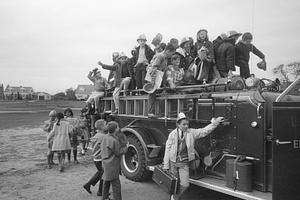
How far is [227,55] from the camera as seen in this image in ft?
20.1

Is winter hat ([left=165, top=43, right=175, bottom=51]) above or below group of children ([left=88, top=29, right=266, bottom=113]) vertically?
above

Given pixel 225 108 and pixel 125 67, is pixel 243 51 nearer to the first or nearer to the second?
pixel 225 108

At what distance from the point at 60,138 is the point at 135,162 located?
2.20 metres

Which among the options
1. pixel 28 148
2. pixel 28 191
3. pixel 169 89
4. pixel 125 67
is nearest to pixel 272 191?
pixel 169 89

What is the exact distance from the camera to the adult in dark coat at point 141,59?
752 centimetres

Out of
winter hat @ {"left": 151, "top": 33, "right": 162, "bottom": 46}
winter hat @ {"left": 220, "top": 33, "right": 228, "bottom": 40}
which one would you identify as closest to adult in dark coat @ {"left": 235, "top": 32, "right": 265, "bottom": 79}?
winter hat @ {"left": 220, "top": 33, "right": 228, "bottom": 40}

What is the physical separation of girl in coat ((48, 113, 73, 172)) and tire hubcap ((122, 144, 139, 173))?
1.77m

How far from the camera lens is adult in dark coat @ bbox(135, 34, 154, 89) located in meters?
7.52

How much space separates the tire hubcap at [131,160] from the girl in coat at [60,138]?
1.77m

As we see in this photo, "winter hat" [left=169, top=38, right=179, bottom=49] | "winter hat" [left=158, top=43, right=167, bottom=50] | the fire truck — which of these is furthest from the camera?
"winter hat" [left=169, top=38, right=179, bottom=49]

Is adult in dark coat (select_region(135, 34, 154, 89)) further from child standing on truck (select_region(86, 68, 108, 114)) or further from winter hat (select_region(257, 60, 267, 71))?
winter hat (select_region(257, 60, 267, 71))

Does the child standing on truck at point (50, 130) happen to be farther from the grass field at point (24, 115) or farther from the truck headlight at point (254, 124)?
the grass field at point (24, 115)

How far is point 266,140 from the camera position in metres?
4.20

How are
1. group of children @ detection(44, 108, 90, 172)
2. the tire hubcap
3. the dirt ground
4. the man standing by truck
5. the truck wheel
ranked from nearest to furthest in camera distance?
the man standing by truck < the dirt ground < the truck wheel < the tire hubcap < group of children @ detection(44, 108, 90, 172)
